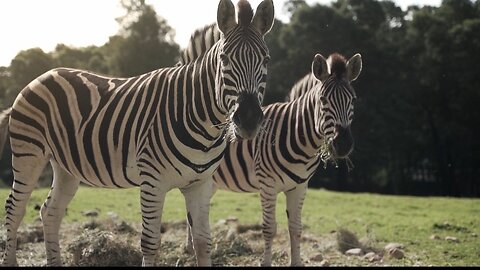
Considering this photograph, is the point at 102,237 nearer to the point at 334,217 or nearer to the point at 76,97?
the point at 76,97

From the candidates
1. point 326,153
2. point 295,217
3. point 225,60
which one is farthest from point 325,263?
point 225,60

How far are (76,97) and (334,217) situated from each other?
909 cm

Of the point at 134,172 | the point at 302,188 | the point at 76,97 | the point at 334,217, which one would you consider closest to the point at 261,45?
the point at 134,172

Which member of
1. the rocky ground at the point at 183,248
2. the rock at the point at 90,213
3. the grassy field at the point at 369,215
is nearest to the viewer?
the rocky ground at the point at 183,248

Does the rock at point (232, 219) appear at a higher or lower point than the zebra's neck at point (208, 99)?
lower

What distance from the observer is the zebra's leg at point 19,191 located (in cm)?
578

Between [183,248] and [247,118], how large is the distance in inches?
192

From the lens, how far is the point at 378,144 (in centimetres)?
2580

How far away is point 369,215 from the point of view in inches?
547

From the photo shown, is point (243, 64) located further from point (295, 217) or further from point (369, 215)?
point (369, 215)

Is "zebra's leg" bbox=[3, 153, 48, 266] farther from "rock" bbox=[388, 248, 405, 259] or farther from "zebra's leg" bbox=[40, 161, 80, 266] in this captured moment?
"rock" bbox=[388, 248, 405, 259]

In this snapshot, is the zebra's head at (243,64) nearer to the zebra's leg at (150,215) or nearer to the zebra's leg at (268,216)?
the zebra's leg at (150,215)

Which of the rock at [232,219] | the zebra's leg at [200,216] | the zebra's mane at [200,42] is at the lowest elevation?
the rock at [232,219]

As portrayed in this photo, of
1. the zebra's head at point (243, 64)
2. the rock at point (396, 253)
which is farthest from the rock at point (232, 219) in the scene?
the zebra's head at point (243, 64)
